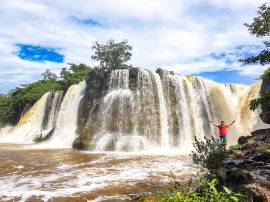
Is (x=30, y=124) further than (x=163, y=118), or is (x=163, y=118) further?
(x=30, y=124)

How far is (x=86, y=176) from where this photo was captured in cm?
1439

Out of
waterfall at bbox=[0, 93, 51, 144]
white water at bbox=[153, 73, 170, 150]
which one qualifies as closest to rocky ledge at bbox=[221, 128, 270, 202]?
white water at bbox=[153, 73, 170, 150]

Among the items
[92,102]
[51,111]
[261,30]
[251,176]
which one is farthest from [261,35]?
[51,111]

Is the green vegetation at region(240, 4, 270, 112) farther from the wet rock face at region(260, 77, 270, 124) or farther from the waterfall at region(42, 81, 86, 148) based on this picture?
the waterfall at region(42, 81, 86, 148)

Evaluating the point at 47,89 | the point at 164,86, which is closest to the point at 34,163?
the point at 164,86

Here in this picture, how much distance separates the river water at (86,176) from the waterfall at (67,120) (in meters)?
9.44

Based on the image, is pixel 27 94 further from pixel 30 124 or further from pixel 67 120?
pixel 67 120

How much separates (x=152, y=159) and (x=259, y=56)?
9847mm

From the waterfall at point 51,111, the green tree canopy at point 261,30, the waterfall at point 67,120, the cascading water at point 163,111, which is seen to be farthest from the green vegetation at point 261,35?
the waterfall at point 51,111

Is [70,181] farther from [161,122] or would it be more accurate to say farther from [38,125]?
[38,125]

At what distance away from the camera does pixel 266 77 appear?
21562 mm

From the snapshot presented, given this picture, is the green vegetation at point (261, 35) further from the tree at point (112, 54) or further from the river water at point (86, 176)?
the tree at point (112, 54)

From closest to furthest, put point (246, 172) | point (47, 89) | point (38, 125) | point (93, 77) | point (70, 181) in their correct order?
1. point (246, 172)
2. point (70, 181)
3. point (93, 77)
4. point (38, 125)
5. point (47, 89)

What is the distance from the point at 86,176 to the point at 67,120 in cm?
1832
